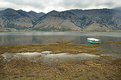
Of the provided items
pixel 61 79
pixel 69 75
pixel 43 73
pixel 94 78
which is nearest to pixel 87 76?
pixel 94 78

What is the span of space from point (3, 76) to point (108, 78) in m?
17.5

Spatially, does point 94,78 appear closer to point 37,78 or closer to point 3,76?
point 37,78

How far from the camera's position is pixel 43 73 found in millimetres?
16859

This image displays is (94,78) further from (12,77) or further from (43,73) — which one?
(12,77)

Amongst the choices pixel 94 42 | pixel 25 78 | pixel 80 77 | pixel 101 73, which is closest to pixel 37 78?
pixel 25 78

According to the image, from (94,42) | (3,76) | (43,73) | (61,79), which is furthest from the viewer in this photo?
(94,42)

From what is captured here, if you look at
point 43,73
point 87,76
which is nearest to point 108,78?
point 87,76

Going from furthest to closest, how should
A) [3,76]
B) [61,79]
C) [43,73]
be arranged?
[43,73], [3,76], [61,79]

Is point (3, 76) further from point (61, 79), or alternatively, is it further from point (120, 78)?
point (120, 78)

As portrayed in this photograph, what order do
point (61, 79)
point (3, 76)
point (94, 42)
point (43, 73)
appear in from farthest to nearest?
point (94, 42) → point (43, 73) → point (3, 76) → point (61, 79)

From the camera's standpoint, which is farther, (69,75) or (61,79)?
(69,75)

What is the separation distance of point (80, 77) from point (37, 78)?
7.02 meters

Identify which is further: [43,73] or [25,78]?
[43,73]

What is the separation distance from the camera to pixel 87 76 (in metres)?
15.5
